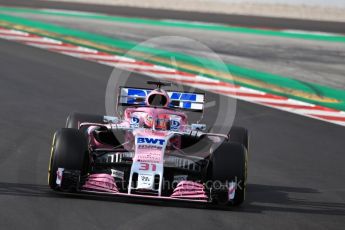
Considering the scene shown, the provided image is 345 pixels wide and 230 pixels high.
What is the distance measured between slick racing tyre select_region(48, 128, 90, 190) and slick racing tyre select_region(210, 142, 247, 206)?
68.5 inches

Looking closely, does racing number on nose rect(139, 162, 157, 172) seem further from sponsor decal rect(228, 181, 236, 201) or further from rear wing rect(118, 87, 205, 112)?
rear wing rect(118, 87, 205, 112)

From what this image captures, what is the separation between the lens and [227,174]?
12.3 meters

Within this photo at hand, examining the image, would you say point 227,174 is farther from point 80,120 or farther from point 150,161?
point 80,120

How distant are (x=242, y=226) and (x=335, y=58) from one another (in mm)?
19170

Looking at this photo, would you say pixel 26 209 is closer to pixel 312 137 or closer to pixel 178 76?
pixel 312 137

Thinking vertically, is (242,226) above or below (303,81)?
below

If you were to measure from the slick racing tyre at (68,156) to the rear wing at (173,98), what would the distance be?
87.4 inches

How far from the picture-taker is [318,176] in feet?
49.6

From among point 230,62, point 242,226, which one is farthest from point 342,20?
point 242,226

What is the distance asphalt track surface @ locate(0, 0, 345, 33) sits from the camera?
36.7 metres

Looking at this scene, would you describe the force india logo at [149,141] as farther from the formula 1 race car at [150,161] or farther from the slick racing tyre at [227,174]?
the slick racing tyre at [227,174]

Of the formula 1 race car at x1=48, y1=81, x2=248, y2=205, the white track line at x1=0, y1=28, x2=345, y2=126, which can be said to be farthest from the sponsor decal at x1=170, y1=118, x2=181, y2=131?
the white track line at x1=0, y1=28, x2=345, y2=126

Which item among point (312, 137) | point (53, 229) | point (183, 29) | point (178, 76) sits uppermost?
point (183, 29)

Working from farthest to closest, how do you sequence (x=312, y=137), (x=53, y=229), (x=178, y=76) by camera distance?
(x=178, y=76) → (x=312, y=137) → (x=53, y=229)
